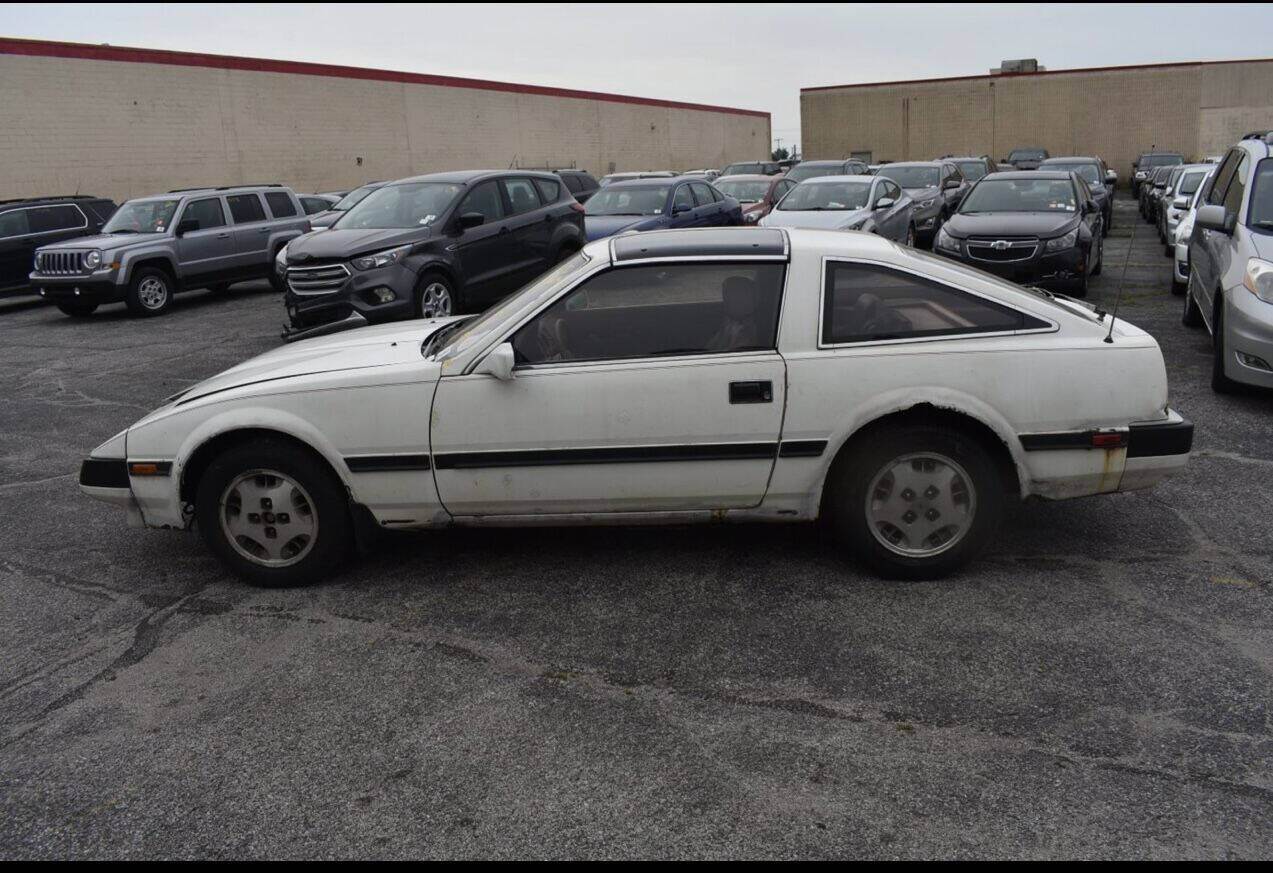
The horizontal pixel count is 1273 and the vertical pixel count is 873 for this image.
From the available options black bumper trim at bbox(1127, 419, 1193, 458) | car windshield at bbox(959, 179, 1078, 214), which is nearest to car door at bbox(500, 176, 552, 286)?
→ car windshield at bbox(959, 179, 1078, 214)

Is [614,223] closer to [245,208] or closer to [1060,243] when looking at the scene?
[1060,243]

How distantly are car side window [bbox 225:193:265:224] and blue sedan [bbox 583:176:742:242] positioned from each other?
542 centimetres

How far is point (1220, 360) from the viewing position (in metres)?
7.57

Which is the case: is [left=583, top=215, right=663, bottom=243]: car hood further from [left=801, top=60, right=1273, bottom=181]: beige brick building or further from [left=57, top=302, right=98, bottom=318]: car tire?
[left=801, top=60, right=1273, bottom=181]: beige brick building

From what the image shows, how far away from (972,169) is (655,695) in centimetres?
2558

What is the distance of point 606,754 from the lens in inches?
132

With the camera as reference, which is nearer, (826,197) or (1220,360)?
(1220,360)

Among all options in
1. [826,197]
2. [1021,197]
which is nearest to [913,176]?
[826,197]

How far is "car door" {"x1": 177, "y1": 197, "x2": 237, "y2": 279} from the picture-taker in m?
15.5

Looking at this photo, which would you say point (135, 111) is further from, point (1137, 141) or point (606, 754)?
point (1137, 141)

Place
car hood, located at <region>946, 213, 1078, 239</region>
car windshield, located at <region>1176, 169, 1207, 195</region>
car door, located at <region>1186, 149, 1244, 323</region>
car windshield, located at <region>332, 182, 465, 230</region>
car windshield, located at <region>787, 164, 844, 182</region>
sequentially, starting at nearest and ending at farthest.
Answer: car door, located at <region>1186, 149, 1244, 323</region> → car windshield, located at <region>332, 182, 465, 230</region> → car hood, located at <region>946, 213, 1078, 239</region> → car windshield, located at <region>1176, 169, 1207, 195</region> → car windshield, located at <region>787, 164, 844, 182</region>

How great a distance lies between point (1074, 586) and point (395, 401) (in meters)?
3.06

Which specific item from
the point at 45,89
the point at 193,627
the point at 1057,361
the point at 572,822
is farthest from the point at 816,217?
the point at 45,89

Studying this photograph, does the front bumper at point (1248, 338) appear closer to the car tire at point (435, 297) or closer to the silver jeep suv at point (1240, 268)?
the silver jeep suv at point (1240, 268)
